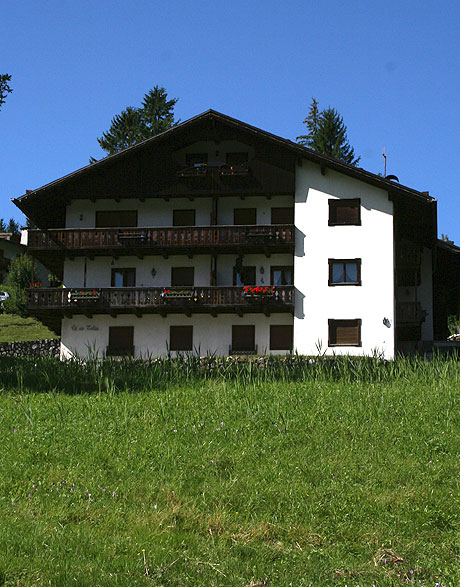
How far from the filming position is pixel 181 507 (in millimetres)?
8719

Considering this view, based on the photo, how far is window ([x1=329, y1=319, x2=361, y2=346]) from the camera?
108 feet

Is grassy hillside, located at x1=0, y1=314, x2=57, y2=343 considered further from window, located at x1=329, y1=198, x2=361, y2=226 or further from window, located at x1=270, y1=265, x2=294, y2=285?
window, located at x1=329, y1=198, x2=361, y2=226

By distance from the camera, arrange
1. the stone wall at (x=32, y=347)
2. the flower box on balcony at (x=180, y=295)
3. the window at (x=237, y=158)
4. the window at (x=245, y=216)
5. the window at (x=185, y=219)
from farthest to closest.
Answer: the stone wall at (x=32, y=347)
the window at (x=185, y=219)
the window at (x=237, y=158)
the window at (x=245, y=216)
the flower box on balcony at (x=180, y=295)

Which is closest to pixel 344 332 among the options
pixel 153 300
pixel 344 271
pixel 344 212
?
pixel 344 271

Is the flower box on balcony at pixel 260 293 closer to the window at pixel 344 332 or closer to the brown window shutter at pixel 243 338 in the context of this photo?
the brown window shutter at pixel 243 338

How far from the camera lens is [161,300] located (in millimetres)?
33438

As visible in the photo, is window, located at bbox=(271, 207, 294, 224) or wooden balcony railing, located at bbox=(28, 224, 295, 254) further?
window, located at bbox=(271, 207, 294, 224)

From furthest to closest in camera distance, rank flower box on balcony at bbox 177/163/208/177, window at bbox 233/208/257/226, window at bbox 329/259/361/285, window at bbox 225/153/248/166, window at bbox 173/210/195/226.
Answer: window at bbox 173/210/195/226, window at bbox 225/153/248/166, window at bbox 233/208/257/226, flower box on balcony at bbox 177/163/208/177, window at bbox 329/259/361/285

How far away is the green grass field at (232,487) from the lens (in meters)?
7.28

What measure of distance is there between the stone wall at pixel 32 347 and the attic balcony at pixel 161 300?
709 centimetres

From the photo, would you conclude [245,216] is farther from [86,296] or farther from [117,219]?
[86,296]

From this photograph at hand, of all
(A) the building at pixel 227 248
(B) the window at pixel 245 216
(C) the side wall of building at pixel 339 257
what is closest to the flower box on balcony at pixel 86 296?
(A) the building at pixel 227 248

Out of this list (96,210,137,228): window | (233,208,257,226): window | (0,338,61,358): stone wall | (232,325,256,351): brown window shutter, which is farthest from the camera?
(0,338,61,358): stone wall

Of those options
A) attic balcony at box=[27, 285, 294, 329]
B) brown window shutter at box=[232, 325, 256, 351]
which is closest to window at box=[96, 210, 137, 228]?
attic balcony at box=[27, 285, 294, 329]
